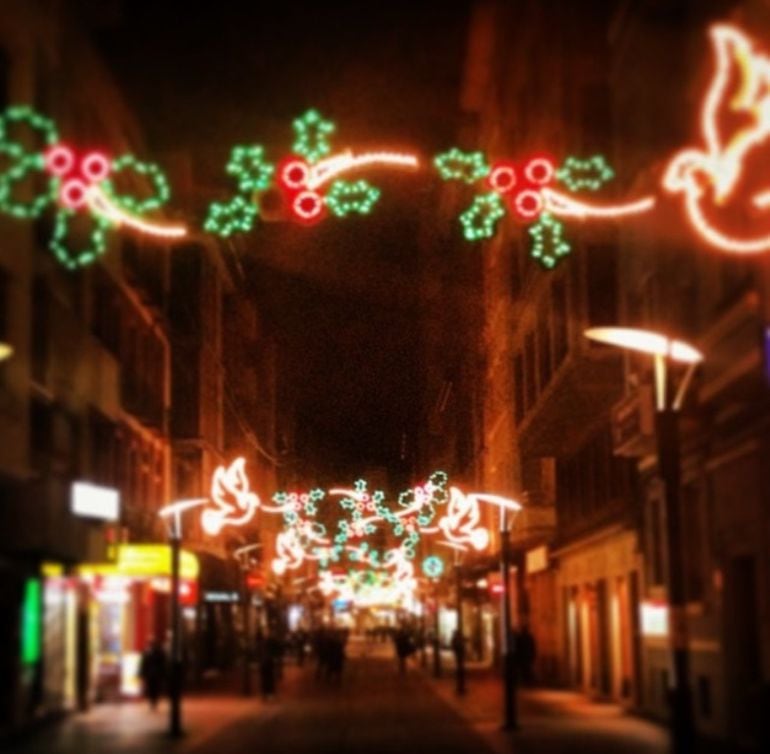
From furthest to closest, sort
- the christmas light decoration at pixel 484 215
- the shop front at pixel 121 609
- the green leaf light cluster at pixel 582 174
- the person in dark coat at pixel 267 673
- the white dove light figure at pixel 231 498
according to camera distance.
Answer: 1. the white dove light figure at pixel 231 498
2. the person in dark coat at pixel 267 673
3. the shop front at pixel 121 609
4. the green leaf light cluster at pixel 582 174
5. the christmas light decoration at pixel 484 215

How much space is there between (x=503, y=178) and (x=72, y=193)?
5.58m

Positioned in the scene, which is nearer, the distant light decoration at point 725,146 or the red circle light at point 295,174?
the distant light decoration at point 725,146

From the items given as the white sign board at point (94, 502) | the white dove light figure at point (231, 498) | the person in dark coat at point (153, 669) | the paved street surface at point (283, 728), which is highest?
the white dove light figure at point (231, 498)

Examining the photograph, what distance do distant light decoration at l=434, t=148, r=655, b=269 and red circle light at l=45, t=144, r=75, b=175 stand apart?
481 cm

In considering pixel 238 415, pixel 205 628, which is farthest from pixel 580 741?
pixel 238 415

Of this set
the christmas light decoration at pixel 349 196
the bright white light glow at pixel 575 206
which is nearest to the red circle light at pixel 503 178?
the bright white light glow at pixel 575 206

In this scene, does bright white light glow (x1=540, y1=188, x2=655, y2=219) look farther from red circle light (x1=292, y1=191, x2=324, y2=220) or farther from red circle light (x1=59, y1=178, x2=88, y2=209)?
red circle light (x1=59, y1=178, x2=88, y2=209)

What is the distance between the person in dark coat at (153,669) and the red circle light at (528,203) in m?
19.5

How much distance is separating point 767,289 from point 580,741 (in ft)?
30.1

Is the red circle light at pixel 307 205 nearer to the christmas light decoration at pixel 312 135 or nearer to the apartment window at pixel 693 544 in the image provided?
the christmas light decoration at pixel 312 135

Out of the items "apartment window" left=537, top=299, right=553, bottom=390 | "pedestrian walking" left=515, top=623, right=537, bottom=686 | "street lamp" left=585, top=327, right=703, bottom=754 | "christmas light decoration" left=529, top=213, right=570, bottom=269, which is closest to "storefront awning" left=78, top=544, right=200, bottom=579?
"apartment window" left=537, top=299, right=553, bottom=390

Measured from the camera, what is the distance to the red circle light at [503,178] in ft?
67.4

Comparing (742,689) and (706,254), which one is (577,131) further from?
(742,689)

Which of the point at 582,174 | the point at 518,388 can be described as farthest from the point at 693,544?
the point at 518,388
